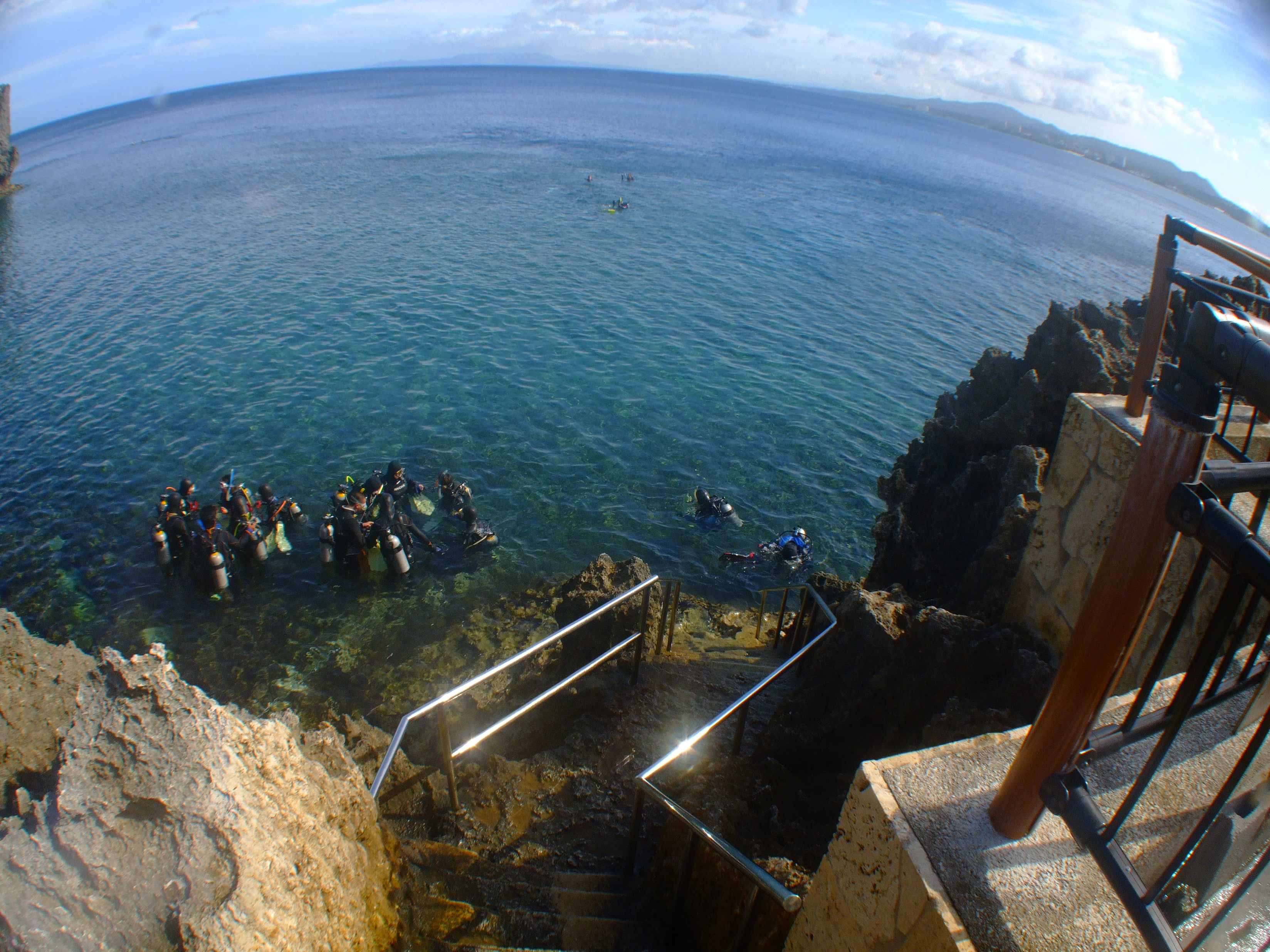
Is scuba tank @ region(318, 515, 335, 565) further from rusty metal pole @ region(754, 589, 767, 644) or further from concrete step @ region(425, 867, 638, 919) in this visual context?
concrete step @ region(425, 867, 638, 919)

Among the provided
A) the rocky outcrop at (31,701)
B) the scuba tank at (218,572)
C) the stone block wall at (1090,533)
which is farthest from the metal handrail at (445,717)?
the scuba tank at (218,572)

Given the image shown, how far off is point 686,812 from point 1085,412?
3.44 metres

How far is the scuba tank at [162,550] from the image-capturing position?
1245 centimetres

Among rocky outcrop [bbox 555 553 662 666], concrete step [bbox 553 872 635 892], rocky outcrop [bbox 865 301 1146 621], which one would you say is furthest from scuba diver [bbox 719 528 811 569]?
concrete step [bbox 553 872 635 892]

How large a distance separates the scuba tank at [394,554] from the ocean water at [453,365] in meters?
0.28

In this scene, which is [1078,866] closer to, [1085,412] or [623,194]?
[1085,412]

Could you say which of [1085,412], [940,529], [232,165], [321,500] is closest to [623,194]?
[232,165]

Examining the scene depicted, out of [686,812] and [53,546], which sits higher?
[686,812]

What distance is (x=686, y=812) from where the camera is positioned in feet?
12.3

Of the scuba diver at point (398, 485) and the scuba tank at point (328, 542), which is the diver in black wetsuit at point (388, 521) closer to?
the scuba diver at point (398, 485)

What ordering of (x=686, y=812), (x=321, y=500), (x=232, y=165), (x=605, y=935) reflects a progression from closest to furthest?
(x=686, y=812) < (x=605, y=935) < (x=321, y=500) < (x=232, y=165)

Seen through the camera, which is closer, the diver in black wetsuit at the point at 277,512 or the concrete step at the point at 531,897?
the concrete step at the point at 531,897

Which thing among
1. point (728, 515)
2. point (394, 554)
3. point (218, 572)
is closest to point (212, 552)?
point (218, 572)

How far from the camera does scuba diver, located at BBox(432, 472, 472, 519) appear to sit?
14195 mm
